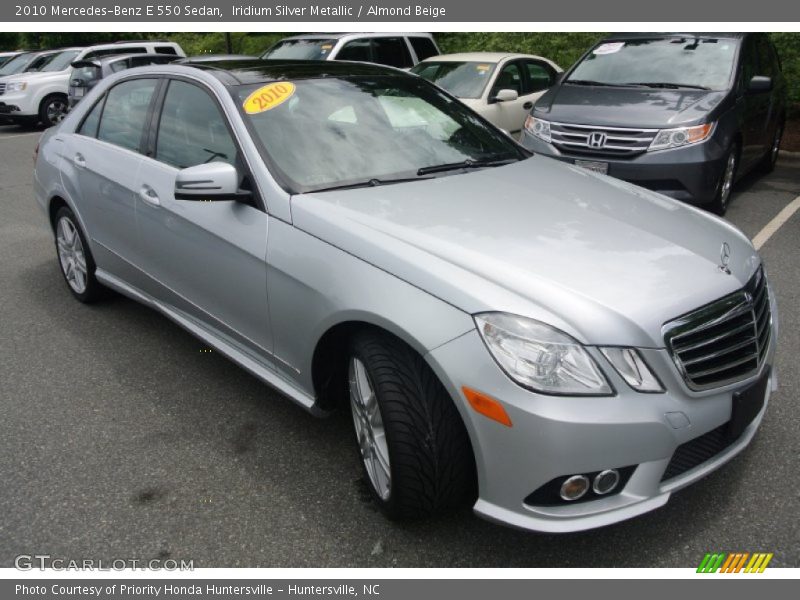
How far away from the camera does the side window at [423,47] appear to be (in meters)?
12.8

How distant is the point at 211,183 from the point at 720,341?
2.08 meters

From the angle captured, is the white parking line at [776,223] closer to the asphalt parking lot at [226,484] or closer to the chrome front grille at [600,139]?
the chrome front grille at [600,139]

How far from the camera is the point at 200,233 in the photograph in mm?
3580

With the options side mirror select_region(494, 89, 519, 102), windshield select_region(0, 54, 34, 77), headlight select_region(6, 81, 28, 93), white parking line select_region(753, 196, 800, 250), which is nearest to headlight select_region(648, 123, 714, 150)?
white parking line select_region(753, 196, 800, 250)

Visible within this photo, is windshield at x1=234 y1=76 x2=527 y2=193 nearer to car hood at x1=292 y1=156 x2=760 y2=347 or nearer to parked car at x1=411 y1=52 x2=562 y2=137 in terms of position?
car hood at x1=292 y1=156 x2=760 y2=347

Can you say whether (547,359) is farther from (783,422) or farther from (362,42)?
(362,42)

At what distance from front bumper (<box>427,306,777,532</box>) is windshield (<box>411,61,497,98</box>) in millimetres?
7244

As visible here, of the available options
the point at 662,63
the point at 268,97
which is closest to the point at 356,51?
the point at 662,63

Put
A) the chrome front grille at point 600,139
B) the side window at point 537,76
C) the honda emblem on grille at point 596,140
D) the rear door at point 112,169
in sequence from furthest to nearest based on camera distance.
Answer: the side window at point 537,76, the honda emblem on grille at point 596,140, the chrome front grille at point 600,139, the rear door at point 112,169

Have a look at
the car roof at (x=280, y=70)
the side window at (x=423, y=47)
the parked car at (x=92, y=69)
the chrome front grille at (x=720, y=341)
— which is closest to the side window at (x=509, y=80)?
the side window at (x=423, y=47)

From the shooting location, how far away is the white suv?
15.7 m

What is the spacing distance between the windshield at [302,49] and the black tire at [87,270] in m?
6.83

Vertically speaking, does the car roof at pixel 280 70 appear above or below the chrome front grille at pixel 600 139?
above

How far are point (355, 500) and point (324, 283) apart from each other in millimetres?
879
